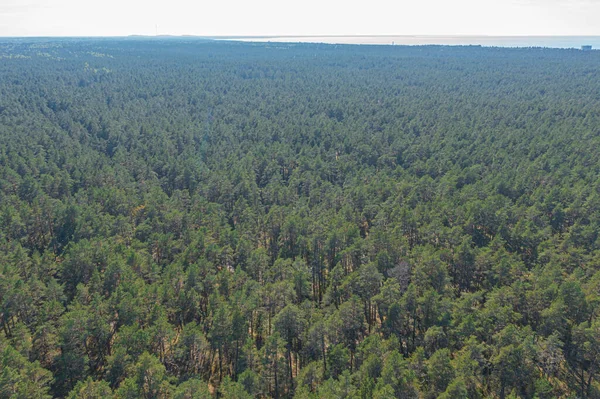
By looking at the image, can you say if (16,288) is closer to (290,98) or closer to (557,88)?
(290,98)

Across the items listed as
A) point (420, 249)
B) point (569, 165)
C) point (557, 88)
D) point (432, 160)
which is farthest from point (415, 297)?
point (557, 88)

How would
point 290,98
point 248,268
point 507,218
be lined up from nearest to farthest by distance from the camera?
1. point 248,268
2. point 507,218
3. point 290,98

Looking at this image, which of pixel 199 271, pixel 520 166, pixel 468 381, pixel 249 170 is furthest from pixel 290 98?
pixel 468 381

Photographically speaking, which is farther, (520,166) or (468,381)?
(520,166)

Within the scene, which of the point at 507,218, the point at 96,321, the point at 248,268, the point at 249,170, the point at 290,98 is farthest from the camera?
the point at 290,98

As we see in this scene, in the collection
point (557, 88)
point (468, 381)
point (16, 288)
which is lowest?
point (468, 381)

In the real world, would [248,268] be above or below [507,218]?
below
